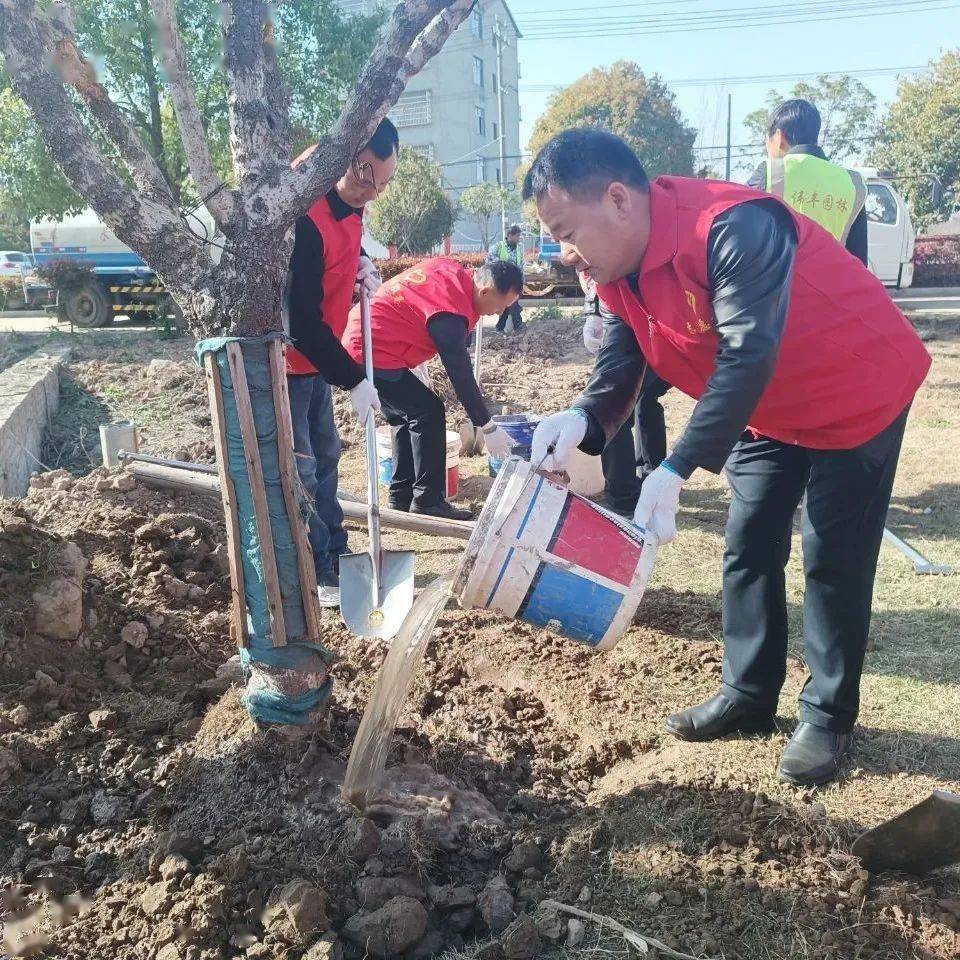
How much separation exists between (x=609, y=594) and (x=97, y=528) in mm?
2650

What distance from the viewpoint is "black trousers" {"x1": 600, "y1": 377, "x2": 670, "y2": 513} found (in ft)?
16.3

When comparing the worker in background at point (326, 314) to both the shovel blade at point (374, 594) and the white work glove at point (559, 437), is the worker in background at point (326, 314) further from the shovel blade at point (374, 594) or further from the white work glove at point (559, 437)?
the white work glove at point (559, 437)

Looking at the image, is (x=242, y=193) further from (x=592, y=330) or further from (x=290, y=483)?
(x=592, y=330)

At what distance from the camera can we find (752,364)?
190 cm

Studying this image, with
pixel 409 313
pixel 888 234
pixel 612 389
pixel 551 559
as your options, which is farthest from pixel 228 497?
pixel 888 234

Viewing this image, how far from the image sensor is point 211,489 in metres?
4.31

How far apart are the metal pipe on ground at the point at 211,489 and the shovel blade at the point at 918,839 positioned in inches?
85.9

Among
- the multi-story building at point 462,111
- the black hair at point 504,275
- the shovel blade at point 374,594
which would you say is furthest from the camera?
the multi-story building at point 462,111

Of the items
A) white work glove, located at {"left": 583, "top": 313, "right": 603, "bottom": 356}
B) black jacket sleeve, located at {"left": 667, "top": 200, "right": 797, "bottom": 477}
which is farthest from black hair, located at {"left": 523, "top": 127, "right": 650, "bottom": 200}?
white work glove, located at {"left": 583, "top": 313, "right": 603, "bottom": 356}

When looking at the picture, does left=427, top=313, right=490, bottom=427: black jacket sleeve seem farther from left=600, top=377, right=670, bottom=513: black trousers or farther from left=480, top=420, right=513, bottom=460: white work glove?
left=600, top=377, right=670, bottom=513: black trousers

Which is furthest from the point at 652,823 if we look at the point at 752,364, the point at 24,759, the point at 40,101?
the point at 40,101

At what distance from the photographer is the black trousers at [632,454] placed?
4.95m

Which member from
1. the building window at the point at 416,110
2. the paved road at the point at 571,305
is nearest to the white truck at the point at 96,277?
the paved road at the point at 571,305

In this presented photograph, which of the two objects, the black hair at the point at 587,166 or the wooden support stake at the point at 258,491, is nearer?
the black hair at the point at 587,166
